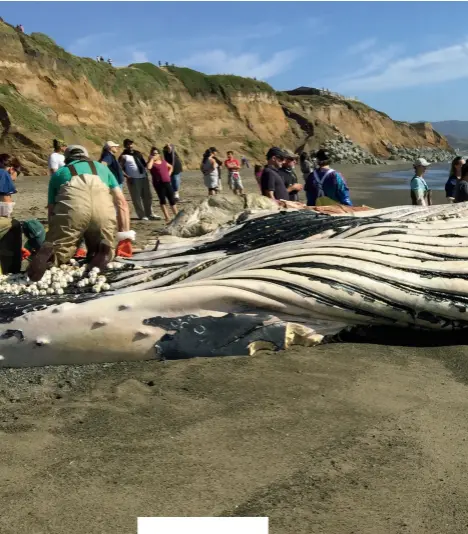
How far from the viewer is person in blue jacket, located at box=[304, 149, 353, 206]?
845 cm

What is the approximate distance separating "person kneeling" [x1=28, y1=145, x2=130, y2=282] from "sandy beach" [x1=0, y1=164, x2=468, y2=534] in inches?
83.5

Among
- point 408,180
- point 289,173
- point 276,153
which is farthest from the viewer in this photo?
point 408,180

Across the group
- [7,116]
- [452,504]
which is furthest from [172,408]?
[7,116]

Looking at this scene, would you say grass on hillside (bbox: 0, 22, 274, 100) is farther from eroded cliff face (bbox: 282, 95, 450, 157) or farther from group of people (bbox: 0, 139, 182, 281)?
group of people (bbox: 0, 139, 182, 281)

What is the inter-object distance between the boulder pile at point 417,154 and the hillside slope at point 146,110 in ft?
6.59

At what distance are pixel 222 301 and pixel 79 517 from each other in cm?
220

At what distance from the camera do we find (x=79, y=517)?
2.53 metres

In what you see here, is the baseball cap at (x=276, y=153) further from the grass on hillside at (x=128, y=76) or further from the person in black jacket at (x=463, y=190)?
the grass on hillside at (x=128, y=76)

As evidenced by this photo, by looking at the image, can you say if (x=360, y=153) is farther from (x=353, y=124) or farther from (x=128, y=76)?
(x=128, y=76)

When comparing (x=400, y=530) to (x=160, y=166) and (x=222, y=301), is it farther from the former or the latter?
(x=160, y=166)

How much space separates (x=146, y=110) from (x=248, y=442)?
175ft

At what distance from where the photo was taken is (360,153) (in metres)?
73.1

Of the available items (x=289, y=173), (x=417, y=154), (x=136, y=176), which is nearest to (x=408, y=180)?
(x=136, y=176)

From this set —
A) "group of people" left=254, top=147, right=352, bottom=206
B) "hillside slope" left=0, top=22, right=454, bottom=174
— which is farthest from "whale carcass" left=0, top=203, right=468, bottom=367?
"hillside slope" left=0, top=22, right=454, bottom=174
